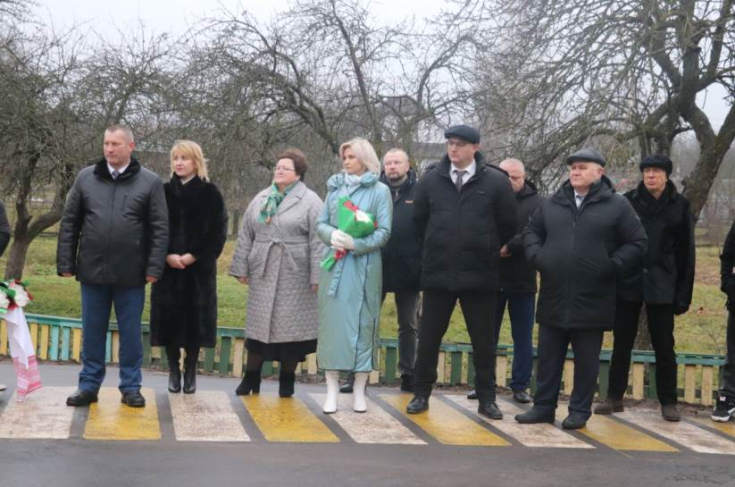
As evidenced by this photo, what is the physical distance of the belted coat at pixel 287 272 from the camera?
7457 millimetres

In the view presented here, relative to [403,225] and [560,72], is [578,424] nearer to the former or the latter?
[403,225]

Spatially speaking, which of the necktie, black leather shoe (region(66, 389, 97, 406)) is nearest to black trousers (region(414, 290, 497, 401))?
the necktie

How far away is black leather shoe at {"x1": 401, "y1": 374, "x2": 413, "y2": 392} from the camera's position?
8.48 meters

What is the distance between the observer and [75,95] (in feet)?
48.1

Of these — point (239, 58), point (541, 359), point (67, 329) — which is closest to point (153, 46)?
point (239, 58)

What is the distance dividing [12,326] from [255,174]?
23.7ft

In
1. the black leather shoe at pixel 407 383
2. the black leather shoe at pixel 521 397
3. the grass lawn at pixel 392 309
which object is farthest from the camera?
the grass lawn at pixel 392 309

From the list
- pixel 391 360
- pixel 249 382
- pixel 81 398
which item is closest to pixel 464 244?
pixel 249 382

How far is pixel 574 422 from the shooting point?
711cm

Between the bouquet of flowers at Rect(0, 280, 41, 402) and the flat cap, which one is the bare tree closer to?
the flat cap

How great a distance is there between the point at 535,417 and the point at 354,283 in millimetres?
1675

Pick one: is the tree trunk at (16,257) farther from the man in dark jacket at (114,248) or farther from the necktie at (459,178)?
the necktie at (459,178)

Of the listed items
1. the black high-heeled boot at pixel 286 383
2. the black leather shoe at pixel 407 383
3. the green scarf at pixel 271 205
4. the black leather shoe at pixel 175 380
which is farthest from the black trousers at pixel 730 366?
the black leather shoe at pixel 175 380

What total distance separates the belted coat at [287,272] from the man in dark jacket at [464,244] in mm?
845
